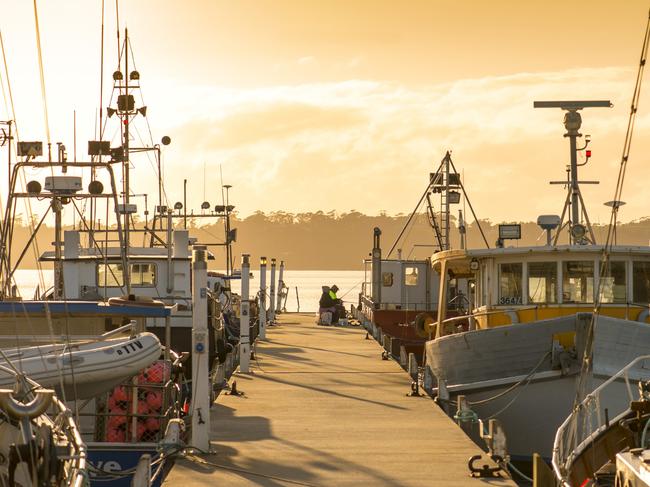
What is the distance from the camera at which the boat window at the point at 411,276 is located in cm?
3938

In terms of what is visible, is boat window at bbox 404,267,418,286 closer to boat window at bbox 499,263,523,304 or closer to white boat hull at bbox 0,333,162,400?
boat window at bbox 499,263,523,304

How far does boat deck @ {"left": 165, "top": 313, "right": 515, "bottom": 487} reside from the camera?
13.2 metres

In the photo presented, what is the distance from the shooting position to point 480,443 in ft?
63.7

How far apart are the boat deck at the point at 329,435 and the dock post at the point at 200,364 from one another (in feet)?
1.05

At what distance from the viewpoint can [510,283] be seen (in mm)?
20031

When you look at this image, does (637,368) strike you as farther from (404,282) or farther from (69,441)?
(404,282)

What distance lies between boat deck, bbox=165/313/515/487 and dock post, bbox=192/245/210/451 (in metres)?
0.32

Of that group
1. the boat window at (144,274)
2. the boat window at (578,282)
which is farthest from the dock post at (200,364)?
the boat window at (144,274)

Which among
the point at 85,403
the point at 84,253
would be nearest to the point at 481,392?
the point at 85,403

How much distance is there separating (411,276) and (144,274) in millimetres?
14795

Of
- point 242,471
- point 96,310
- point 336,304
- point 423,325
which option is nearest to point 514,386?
point 242,471

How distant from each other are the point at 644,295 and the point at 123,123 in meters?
14.2

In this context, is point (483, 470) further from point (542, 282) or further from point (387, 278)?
point (387, 278)

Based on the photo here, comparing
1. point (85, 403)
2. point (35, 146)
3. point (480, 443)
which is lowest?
point (480, 443)
